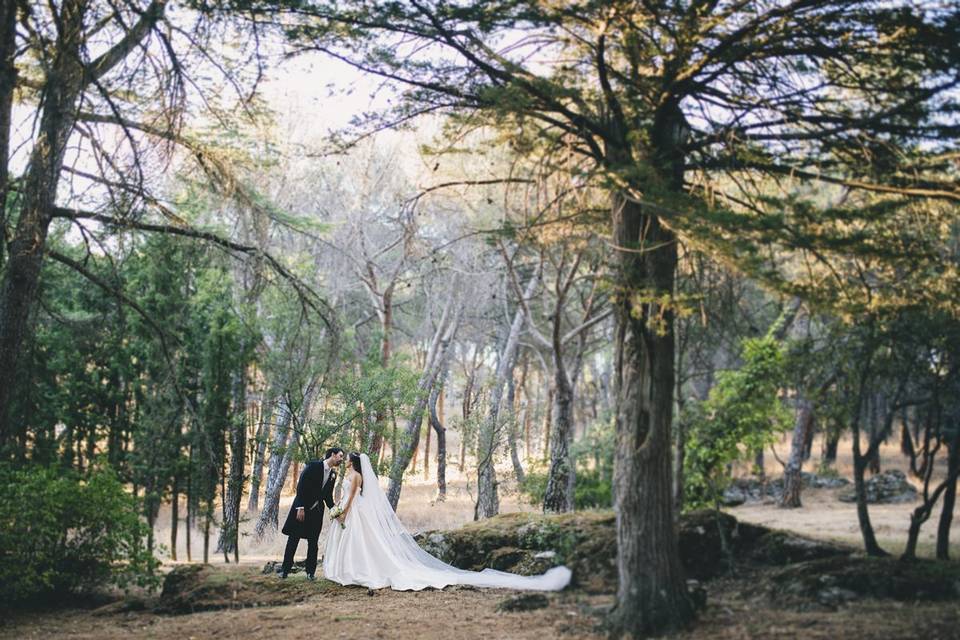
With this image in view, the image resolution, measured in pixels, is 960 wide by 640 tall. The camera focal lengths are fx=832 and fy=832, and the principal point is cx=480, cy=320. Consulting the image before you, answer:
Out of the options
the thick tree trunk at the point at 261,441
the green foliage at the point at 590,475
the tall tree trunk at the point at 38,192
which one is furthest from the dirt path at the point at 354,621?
the green foliage at the point at 590,475

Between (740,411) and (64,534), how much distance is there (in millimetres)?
8666

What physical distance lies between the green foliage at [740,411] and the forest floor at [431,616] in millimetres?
2217

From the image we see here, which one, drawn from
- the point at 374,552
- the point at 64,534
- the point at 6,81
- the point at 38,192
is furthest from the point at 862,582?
the point at 6,81

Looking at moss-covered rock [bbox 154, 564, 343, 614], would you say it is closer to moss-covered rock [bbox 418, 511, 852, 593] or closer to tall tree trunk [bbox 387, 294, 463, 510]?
moss-covered rock [bbox 418, 511, 852, 593]

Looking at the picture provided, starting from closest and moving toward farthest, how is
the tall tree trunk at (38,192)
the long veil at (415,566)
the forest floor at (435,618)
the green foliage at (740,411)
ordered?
the forest floor at (435,618), the tall tree trunk at (38,192), the long veil at (415,566), the green foliage at (740,411)

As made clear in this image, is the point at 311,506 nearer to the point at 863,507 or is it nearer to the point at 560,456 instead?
the point at 863,507

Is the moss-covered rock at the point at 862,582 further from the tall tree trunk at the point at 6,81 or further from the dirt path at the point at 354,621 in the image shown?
the tall tree trunk at the point at 6,81

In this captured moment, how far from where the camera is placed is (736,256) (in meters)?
6.05

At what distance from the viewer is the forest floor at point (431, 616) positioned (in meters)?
6.64

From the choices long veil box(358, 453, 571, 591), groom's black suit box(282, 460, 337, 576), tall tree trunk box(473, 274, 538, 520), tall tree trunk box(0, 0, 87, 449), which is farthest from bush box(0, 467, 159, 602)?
tall tree trunk box(473, 274, 538, 520)

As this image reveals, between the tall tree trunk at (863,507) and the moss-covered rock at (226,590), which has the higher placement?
the tall tree trunk at (863,507)

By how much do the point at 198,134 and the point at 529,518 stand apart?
6.76 m

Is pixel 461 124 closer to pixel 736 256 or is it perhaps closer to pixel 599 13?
pixel 599 13

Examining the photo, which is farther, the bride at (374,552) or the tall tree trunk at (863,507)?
the bride at (374,552)
